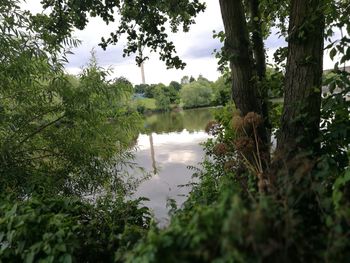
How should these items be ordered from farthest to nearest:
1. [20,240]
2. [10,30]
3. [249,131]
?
[10,30] < [249,131] < [20,240]

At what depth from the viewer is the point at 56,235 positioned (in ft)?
5.07

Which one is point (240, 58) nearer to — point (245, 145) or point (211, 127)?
point (211, 127)

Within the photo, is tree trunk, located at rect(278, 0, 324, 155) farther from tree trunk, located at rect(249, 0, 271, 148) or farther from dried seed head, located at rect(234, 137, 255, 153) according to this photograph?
tree trunk, located at rect(249, 0, 271, 148)

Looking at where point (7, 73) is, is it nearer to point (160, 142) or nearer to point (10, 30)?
point (10, 30)

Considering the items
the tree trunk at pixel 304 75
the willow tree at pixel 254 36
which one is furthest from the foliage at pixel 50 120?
the tree trunk at pixel 304 75

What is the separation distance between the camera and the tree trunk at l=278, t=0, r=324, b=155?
221 centimetres

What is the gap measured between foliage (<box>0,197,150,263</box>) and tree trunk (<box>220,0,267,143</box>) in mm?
1445

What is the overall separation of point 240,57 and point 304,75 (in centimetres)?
70

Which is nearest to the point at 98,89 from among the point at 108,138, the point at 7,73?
the point at 108,138

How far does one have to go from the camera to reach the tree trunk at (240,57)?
2.87 m

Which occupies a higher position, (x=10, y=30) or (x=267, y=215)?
(x=10, y=30)

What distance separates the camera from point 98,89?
140 inches

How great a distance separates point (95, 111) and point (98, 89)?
237 millimetres

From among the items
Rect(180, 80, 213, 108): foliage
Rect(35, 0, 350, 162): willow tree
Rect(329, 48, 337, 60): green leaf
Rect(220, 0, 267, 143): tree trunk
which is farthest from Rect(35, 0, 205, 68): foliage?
Rect(180, 80, 213, 108): foliage
